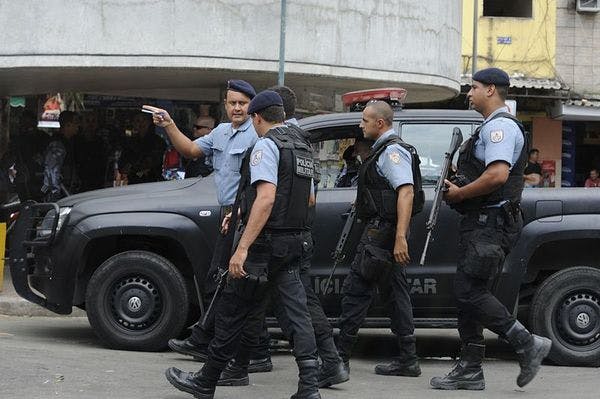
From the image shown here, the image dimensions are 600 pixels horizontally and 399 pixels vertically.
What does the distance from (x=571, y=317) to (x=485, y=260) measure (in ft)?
5.54

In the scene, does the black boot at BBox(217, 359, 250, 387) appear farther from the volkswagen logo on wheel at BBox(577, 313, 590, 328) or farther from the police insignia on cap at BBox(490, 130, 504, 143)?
the volkswagen logo on wheel at BBox(577, 313, 590, 328)

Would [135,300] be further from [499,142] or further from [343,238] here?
[499,142]

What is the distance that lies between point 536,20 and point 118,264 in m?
15.2

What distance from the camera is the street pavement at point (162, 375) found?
6.93m

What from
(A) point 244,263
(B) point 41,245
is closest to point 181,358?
(B) point 41,245

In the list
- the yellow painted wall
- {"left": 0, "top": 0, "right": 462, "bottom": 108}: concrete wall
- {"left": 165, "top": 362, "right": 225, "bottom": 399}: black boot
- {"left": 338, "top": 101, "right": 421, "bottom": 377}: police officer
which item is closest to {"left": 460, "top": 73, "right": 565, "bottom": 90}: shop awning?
the yellow painted wall

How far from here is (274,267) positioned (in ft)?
21.2

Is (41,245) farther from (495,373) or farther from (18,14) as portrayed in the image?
(18,14)

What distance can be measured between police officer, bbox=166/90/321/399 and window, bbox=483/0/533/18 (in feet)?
55.7

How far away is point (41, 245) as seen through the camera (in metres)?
8.57

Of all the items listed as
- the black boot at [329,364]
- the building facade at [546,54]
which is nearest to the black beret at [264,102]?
the black boot at [329,364]

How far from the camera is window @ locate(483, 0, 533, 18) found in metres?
22.7

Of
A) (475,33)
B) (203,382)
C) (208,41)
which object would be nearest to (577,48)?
(475,33)

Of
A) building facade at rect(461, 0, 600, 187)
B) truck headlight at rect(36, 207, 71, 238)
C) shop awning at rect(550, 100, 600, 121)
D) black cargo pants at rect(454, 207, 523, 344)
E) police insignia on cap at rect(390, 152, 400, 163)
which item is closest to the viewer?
black cargo pants at rect(454, 207, 523, 344)
